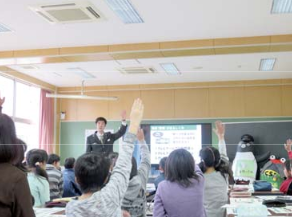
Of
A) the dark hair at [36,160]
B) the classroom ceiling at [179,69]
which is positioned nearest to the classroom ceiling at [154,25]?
the classroom ceiling at [179,69]

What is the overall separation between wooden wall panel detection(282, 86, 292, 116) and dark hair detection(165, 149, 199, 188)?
19.7 feet

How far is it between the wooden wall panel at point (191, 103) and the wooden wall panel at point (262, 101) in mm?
908

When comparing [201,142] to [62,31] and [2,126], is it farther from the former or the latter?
[2,126]

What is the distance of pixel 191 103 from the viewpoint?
26.3 ft

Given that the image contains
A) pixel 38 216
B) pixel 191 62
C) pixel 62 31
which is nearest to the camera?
pixel 38 216

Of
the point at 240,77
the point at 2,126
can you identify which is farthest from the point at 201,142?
the point at 2,126

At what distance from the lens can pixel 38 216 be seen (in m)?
2.42

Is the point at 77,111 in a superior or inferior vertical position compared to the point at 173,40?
inferior

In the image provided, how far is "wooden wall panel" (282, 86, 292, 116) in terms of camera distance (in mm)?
7586

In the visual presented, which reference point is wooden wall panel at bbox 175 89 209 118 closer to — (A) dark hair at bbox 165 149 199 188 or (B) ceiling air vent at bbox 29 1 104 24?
(B) ceiling air vent at bbox 29 1 104 24

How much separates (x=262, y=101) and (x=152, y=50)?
3566mm

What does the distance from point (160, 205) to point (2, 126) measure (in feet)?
3.82

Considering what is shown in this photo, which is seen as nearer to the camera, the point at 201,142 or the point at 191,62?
the point at 191,62

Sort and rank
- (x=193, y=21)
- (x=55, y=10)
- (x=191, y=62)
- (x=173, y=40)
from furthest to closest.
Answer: (x=191, y=62), (x=173, y=40), (x=193, y=21), (x=55, y=10)
